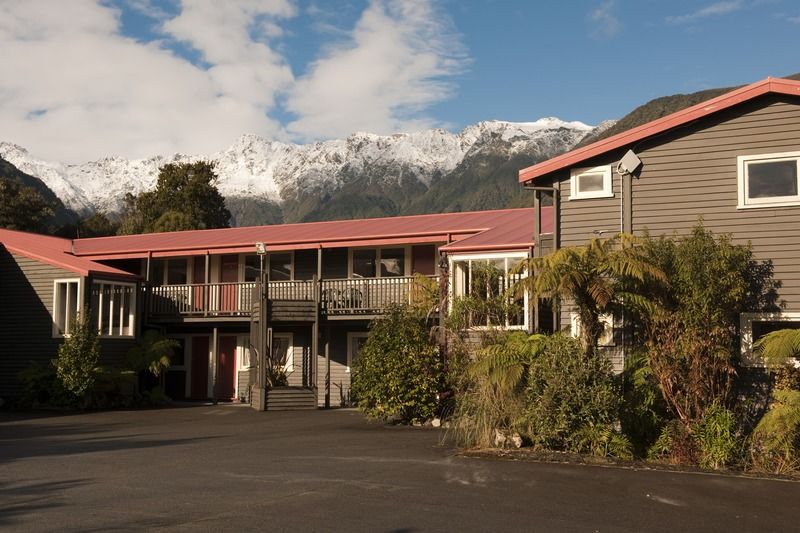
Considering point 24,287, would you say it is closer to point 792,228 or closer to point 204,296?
point 204,296

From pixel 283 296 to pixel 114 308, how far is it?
5366mm

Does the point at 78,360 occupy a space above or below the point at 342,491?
above

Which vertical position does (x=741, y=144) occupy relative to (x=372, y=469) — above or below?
above

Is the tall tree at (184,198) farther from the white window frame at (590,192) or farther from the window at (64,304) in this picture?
the white window frame at (590,192)

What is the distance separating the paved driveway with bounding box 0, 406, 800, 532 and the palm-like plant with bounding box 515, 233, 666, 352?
2.87m

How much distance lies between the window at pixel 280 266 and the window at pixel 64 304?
6239 millimetres

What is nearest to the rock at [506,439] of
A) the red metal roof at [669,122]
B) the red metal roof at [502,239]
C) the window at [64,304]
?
the red metal roof at [669,122]

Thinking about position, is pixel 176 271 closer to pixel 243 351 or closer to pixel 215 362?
pixel 243 351

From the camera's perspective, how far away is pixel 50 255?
26938mm

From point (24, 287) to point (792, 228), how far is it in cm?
2142

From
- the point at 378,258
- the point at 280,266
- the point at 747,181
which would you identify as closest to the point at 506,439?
the point at 747,181

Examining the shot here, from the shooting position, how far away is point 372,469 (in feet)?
42.0

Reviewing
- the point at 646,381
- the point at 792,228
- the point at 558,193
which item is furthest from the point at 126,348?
the point at 792,228

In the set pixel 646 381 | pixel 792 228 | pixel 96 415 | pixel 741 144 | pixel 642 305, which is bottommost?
pixel 96 415
